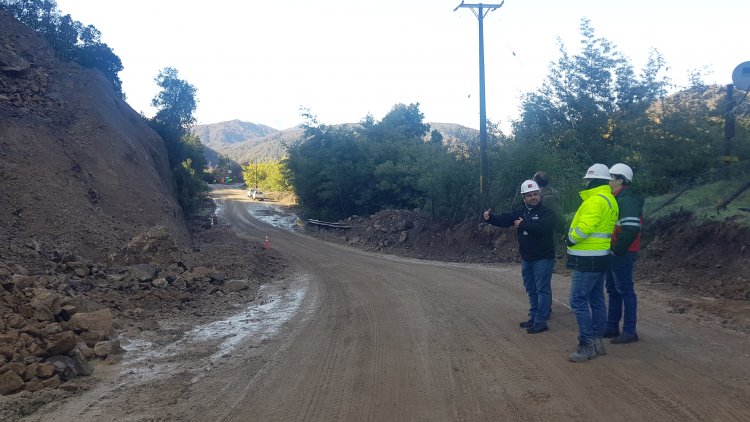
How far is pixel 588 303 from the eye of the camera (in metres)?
6.09

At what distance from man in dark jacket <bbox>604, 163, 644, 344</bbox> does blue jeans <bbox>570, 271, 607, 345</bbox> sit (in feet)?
1.21

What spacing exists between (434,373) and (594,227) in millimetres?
2239

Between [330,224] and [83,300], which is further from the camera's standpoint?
[330,224]

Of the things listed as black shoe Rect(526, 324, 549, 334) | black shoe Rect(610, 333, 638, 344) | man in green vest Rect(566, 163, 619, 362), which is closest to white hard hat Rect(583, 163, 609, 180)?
man in green vest Rect(566, 163, 619, 362)

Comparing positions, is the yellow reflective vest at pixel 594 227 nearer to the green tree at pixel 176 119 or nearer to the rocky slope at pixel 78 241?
the rocky slope at pixel 78 241

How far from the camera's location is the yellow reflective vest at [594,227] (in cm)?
572

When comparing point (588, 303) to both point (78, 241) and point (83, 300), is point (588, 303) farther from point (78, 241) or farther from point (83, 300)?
point (78, 241)

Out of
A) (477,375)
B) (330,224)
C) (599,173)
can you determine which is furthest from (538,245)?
(330,224)

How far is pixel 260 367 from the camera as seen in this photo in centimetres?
625

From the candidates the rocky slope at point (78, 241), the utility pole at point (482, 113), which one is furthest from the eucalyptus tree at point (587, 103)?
the rocky slope at point (78, 241)

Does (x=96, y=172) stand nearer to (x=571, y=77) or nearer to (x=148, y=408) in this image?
(x=148, y=408)

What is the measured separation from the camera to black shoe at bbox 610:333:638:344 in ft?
20.7

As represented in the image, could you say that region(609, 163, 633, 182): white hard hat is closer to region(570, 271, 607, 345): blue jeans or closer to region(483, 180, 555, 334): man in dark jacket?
region(483, 180, 555, 334): man in dark jacket

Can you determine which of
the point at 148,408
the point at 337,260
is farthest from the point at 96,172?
the point at 148,408
